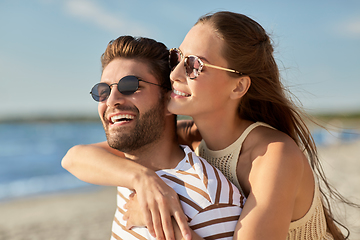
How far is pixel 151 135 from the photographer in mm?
2904

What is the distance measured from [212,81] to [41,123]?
55073 mm

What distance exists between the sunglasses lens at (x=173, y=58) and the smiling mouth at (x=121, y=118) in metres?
0.63

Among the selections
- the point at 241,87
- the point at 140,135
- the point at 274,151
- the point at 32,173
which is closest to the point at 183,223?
the point at 274,151

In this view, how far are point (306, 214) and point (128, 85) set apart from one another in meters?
1.86

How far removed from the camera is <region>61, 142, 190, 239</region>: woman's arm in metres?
2.12

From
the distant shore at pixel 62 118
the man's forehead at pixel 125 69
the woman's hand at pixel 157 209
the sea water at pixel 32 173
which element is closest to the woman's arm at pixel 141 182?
the woman's hand at pixel 157 209

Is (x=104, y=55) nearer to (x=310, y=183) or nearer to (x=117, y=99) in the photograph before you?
(x=117, y=99)

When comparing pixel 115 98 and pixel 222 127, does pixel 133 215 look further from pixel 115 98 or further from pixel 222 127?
pixel 222 127

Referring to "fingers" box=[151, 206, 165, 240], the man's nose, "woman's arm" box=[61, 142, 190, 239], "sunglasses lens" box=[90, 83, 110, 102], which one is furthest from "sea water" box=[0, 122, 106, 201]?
"fingers" box=[151, 206, 165, 240]

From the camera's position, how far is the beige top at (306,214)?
8.93 ft

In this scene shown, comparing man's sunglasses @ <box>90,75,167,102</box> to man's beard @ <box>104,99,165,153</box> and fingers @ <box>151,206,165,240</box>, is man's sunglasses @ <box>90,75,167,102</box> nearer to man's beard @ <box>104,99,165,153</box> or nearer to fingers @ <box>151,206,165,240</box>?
man's beard @ <box>104,99,165,153</box>

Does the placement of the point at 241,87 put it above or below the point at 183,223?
above

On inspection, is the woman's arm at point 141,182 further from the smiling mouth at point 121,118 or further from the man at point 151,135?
the smiling mouth at point 121,118

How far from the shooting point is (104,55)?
A: 3256 millimetres
